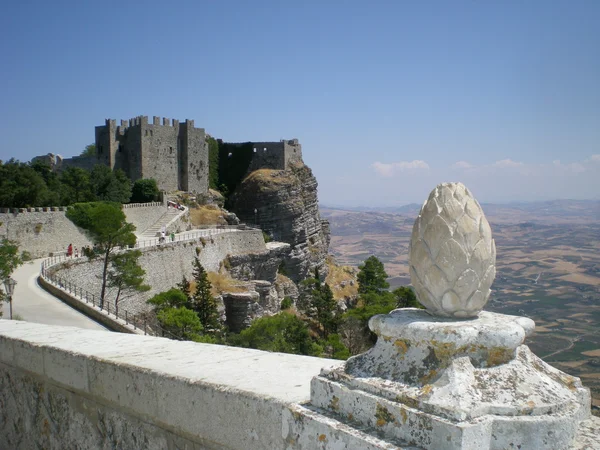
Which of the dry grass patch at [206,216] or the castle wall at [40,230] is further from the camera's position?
the dry grass patch at [206,216]

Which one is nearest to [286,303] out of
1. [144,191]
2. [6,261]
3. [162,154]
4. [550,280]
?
[144,191]

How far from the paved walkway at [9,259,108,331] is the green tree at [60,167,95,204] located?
686 inches

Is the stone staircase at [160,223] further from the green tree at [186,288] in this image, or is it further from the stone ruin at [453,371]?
the stone ruin at [453,371]

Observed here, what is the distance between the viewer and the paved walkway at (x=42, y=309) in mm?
15742

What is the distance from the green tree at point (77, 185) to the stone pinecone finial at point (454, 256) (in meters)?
37.4

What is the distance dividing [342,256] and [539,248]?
50.3 meters

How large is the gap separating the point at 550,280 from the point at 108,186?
78949mm

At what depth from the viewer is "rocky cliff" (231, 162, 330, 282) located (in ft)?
153

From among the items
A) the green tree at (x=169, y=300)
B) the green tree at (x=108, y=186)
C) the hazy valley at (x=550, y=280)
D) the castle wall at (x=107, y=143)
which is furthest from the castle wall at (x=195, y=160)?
the green tree at (x=169, y=300)

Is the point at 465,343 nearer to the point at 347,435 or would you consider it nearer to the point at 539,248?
the point at 347,435

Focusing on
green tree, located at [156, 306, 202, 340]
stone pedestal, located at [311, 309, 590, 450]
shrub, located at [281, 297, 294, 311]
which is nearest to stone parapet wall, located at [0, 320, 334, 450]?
stone pedestal, located at [311, 309, 590, 450]

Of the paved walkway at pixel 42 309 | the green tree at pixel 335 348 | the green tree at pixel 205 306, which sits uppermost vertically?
the paved walkway at pixel 42 309

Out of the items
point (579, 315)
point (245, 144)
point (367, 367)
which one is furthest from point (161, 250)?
point (579, 315)

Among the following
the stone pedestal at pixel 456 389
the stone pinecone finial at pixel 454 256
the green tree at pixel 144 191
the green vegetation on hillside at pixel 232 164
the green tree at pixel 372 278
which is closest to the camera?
the stone pedestal at pixel 456 389
